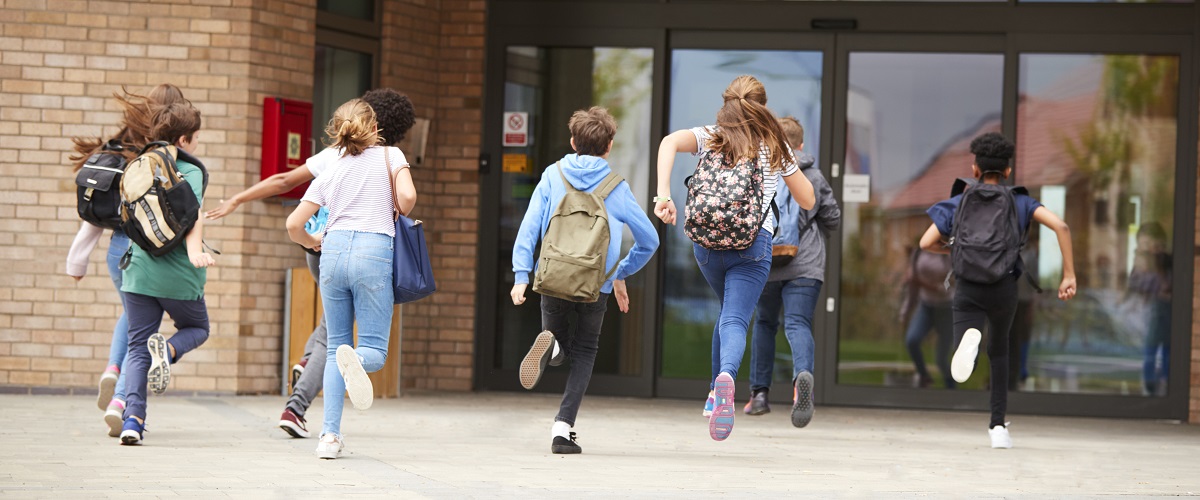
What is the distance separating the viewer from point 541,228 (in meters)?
6.66

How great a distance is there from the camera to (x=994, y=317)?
7.78m

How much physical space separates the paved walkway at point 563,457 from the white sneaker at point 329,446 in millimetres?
51

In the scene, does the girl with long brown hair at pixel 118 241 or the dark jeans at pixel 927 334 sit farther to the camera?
the dark jeans at pixel 927 334

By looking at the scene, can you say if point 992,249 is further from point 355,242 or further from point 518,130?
point 518,130

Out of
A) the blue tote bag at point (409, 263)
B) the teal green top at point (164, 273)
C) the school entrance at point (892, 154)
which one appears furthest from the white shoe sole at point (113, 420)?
the school entrance at point (892, 154)

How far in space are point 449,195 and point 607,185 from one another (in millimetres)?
4373

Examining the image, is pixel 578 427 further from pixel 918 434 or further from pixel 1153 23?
pixel 1153 23

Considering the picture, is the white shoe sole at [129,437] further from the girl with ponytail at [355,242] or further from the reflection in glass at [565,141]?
the reflection in glass at [565,141]

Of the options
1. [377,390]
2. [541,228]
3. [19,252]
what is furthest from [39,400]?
[541,228]

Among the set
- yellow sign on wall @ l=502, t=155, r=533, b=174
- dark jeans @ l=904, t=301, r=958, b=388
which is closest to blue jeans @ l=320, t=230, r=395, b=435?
yellow sign on wall @ l=502, t=155, r=533, b=174

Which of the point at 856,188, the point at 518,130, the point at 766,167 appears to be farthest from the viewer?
the point at 518,130

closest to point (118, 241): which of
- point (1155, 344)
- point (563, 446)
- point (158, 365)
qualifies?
point (158, 365)

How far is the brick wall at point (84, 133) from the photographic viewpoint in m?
9.31

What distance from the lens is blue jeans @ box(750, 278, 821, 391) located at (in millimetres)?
7691
